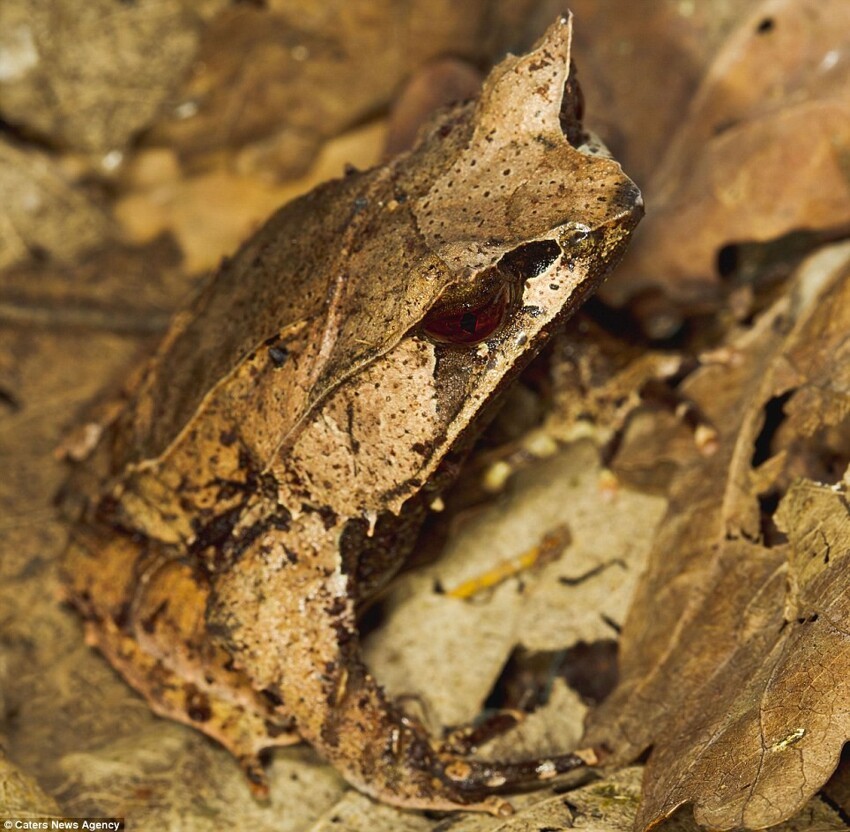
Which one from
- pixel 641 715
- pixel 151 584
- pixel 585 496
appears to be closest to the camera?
pixel 641 715

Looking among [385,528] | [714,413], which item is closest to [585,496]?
[714,413]

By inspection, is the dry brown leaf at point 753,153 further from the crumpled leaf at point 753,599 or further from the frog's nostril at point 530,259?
the frog's nostril at point 530,259

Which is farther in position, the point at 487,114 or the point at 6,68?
the point at 6,68

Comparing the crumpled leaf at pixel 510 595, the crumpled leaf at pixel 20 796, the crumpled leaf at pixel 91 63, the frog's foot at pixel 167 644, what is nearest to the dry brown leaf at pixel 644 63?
the crumpled leaf at pixel 510 595

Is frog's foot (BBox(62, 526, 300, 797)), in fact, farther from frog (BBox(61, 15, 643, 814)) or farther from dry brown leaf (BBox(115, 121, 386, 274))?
dry brown leaf (BBox(115, 121, 386, 274))

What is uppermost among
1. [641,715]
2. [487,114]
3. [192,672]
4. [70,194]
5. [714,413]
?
[70,194]

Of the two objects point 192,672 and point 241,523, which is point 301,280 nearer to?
point 241,523
